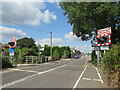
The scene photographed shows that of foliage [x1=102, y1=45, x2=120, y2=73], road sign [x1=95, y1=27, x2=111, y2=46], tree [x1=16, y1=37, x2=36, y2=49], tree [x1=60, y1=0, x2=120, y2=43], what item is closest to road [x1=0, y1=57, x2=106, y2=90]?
foliage [x1=102, y1=45, x2=120, y2=73]

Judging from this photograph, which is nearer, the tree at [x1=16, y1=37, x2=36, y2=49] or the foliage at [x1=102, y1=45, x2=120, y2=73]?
the foliage at [x1=102, y1=45, x2=120, y2=73]

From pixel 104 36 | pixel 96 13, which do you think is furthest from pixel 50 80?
pixel 96 13

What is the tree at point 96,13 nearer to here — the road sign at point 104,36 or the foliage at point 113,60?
the road sign at point 104,36

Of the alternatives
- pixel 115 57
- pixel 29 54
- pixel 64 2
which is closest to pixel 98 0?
pixel 64 2

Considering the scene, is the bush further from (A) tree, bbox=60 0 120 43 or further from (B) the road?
(A) tree, bbox=60 0 120 43

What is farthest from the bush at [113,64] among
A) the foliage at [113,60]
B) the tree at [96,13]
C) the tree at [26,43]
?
the tree at [26,43]

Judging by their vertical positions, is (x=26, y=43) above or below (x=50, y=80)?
above

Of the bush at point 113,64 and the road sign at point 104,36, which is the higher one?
the road sign at point 104,36

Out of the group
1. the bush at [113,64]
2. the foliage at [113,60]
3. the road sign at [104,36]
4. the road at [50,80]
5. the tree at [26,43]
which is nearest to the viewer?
the bush at [113,64]

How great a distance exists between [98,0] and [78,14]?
9.62ft

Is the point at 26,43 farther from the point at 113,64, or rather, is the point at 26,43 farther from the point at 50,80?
the point at 113,64

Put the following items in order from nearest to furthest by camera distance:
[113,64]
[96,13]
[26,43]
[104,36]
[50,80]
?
[113,64]
[50,80]
[104,36]
[96,13]
[26,43]

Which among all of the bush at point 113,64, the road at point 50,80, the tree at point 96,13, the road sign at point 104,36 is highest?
the tree at point 96,13

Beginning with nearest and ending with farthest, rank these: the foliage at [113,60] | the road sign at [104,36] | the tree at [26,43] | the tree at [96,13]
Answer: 1. the foliage at [113,60]
2. the road sign at [104,36]
3. the tree at [96,13]
4. the tree at [26,43]
